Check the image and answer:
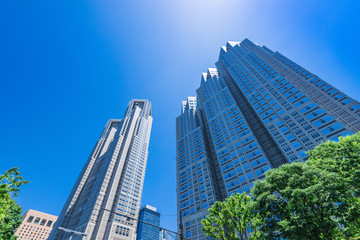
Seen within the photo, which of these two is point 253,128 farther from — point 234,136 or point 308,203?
point 308,203

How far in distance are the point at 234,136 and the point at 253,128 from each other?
7.77m

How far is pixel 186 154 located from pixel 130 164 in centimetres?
5213

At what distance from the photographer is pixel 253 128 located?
6125cm

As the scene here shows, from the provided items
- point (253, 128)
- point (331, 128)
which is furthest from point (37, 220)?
point (331, 128)

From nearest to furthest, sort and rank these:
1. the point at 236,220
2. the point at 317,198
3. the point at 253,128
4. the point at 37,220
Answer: the point at 317,198
the point at 236,220
the point at 253,128
the point at 37,220

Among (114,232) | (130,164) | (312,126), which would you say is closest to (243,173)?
(312,126)

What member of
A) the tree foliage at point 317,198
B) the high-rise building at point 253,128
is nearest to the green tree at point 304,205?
the tree foliage at point 317,198

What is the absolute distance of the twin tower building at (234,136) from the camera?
45531mm

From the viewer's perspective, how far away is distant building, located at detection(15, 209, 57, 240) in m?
113

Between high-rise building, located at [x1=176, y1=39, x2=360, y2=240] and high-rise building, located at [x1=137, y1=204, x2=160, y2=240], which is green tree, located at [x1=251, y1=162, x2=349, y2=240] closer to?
high-rise building, located at [x1=176, y1=39, x2=360, y2=240]

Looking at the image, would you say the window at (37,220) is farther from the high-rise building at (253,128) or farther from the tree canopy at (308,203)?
the tree canopy at (308,203)

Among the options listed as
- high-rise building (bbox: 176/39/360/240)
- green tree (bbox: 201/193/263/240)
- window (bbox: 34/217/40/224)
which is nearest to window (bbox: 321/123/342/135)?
high-rise building (bbox: 176/39/360/240)

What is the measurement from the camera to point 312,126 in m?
44.0

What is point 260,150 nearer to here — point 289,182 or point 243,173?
point 243,173
